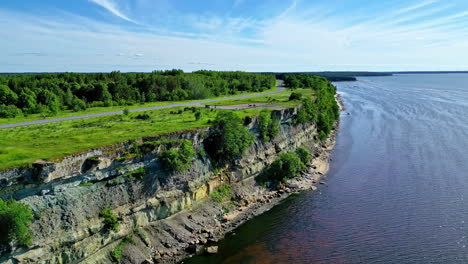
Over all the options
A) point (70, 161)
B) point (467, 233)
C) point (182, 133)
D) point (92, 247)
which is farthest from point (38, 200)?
point (467, 233)

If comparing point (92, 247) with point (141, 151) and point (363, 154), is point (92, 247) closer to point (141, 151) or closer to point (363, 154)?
point (141, 151)

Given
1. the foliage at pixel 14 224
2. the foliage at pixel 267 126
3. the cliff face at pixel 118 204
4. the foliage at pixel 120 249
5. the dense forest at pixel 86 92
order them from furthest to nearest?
the dense forest at pixel 86 92, the foliage at pixel 267 126, the foliage at pixel 120 249, the cliff face at pixel 118 204, the foliage at pixel 14 224

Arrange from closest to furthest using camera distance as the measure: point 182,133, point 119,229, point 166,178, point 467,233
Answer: point 119,229 → point 467,233 → point 166,178 → point 182,133

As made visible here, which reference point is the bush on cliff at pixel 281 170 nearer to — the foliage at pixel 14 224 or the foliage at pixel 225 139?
the foliage at pixel 225 139

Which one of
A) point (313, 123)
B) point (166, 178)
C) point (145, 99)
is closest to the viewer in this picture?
point (166, 178)

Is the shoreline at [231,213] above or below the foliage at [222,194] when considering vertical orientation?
below

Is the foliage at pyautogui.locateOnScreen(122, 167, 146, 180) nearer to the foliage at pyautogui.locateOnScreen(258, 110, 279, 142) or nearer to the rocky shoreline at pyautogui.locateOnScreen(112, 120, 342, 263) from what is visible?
the rocky shoreline at pyautogui.locateOnScreen(112, 120, 342, 263)

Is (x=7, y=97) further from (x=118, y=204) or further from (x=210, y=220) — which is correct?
(x=210, y=220)

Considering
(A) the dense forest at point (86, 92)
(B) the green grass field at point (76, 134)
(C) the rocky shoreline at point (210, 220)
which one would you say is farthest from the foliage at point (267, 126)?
(A) the dense forest at point (86, 92)
